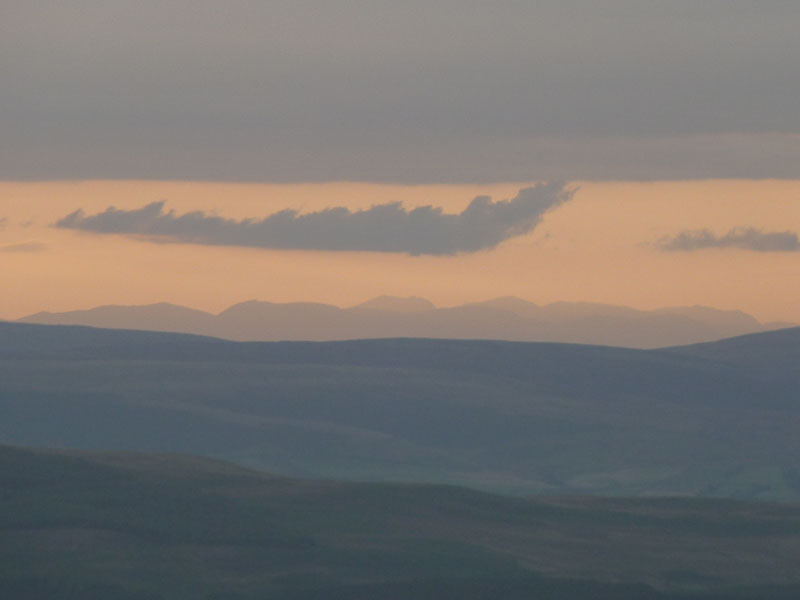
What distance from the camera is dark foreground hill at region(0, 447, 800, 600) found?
11444 centimetres

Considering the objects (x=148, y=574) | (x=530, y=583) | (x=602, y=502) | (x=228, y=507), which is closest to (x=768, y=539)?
(x=602, y=502)

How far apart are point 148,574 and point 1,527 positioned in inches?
719

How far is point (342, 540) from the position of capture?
134 metres

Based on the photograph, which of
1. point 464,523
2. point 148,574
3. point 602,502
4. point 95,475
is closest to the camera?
point 148,574

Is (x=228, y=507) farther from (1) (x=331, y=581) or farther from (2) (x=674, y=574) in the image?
(2) (x=674, y=574)

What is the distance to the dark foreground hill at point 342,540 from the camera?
375 ft

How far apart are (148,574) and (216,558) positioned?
7737 millimetres

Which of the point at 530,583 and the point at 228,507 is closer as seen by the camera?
the point at 530,583

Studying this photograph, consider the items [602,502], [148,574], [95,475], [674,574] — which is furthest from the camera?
[602,502]

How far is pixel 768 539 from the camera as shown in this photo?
14750cm

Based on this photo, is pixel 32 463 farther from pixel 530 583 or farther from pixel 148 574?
pixel 530 583

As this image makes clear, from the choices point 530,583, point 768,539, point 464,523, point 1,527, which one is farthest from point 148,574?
point 768,539

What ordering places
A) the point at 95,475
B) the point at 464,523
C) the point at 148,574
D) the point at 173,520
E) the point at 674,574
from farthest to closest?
the point at 95,475 → the point at 464,523 → the point at 173,520 → the point at 674,574 → the point at 148,574

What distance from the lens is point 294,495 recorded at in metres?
152
